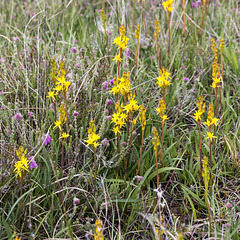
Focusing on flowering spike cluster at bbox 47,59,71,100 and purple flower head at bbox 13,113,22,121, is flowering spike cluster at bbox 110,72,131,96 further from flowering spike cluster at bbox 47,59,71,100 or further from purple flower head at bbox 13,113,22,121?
purple flower head at bbox 13,113,22,121

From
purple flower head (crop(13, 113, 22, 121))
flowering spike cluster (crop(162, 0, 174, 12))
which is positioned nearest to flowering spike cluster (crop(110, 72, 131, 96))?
purple flower head (crop(13, 113, 22, 121))

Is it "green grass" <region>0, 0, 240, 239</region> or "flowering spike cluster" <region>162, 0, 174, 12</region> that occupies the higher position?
"flowering spike cluster" <region>162, 0, 174, 12</region>

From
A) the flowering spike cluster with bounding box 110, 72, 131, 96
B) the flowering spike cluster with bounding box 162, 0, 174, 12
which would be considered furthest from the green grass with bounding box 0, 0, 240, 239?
the flowering spike cluster with bounding box 162, 0, 174, 12

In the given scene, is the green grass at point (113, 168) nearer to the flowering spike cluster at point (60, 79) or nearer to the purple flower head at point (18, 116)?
the purple flower head at point (18, 116)

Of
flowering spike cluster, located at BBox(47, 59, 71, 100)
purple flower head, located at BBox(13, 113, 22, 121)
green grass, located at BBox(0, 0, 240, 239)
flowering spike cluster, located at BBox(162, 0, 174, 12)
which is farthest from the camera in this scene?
flowering spike cluster, located at BBox(162, 0, 174, 12)

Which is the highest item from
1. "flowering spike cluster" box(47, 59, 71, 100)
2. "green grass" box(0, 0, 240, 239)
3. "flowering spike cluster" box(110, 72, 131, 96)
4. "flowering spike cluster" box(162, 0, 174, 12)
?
"flowering spike cluster" box(162, 0, 174, 12)

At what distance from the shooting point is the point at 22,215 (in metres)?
1.88

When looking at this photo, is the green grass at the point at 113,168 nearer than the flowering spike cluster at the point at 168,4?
Yes

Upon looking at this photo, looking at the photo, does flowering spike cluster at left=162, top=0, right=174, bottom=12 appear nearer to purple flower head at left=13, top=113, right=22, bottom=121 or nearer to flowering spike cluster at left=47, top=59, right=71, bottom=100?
flowering spike cluster at left=47, top=59, right=71, bottom=100

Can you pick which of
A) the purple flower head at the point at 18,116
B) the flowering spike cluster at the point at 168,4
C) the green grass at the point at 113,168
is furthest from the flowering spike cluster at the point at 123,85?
the flowering spike cluster at the point at 168,4

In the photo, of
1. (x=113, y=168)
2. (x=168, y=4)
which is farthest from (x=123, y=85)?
(x=168, y=4)

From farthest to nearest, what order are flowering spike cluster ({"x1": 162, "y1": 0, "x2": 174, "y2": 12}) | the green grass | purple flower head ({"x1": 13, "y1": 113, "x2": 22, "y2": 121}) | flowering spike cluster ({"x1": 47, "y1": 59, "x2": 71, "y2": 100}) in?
flowering spike cluster ({"x1": 162, "y1": 0, "x2": 174, "y2": 12}), purple flower head ({"x1": 13, "y1": 113, "x2": 22, "y2": 121}), the green grass, flowering spike cluster ({"x1": 47, "y1": 59, "x2": 71, "y2": 100})

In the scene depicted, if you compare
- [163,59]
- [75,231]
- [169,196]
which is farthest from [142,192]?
[163,59]

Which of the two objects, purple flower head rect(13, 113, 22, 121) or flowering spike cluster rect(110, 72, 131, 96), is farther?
purple flower head rect(13, 113, 22, 121)
